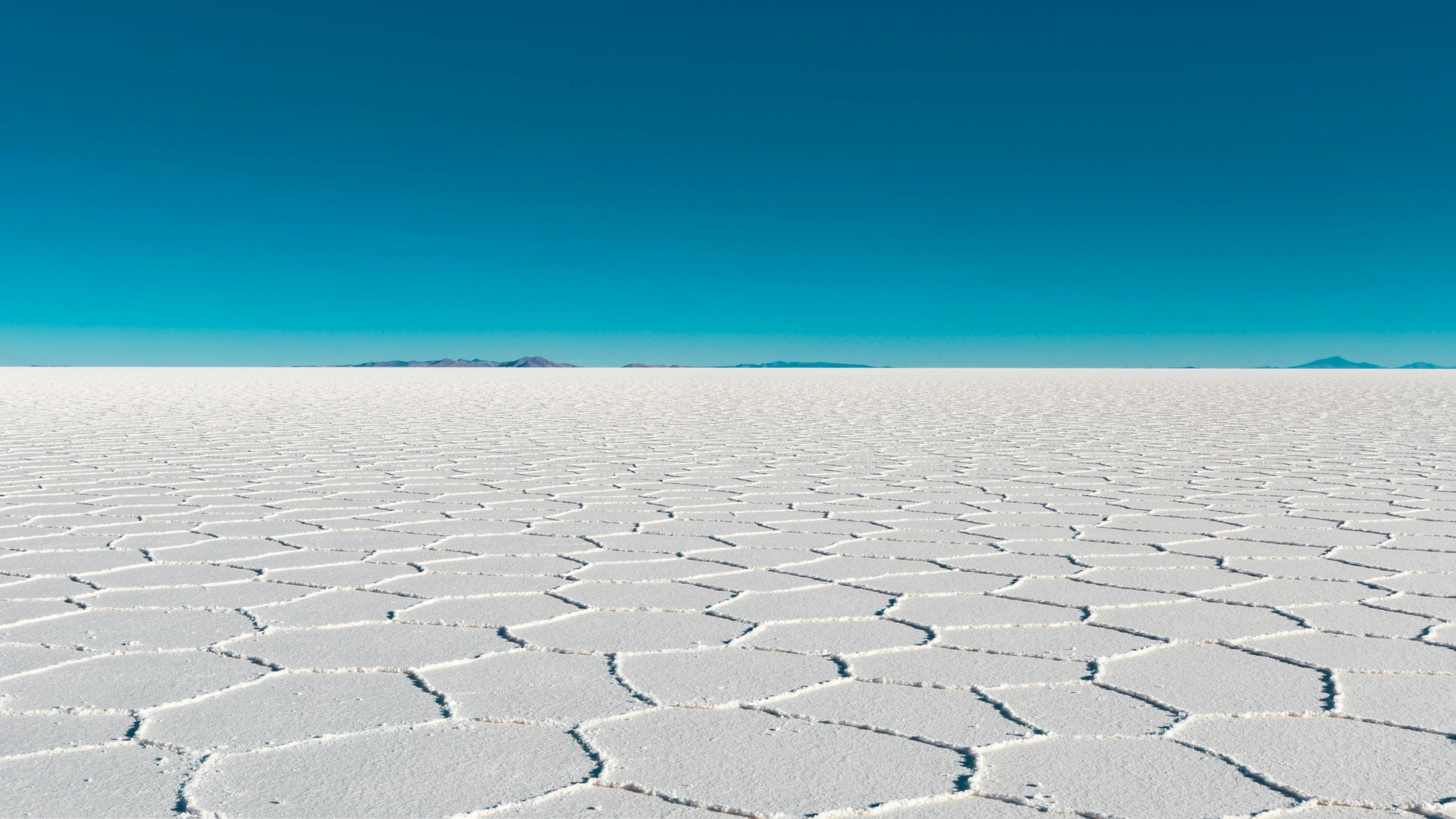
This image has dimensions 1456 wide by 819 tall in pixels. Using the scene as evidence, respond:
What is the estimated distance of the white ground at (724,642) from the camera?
3.91ft

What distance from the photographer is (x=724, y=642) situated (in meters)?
1.78

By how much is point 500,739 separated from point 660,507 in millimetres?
1984

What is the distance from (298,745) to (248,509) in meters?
2.12

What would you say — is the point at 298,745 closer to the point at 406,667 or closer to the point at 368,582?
the point at 406,667

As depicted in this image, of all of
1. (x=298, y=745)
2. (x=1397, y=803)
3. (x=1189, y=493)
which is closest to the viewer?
(x=1397, y=803)

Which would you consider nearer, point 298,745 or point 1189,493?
point 298,745

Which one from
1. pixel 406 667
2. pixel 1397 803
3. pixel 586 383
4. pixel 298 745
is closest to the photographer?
pixel 1397 803

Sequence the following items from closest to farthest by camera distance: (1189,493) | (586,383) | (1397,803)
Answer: (1397,803)
(1189,493)
(586,383)

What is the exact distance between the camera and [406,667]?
1.62m

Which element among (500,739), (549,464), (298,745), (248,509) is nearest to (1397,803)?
(500,739)

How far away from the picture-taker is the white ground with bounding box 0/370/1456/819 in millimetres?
1192

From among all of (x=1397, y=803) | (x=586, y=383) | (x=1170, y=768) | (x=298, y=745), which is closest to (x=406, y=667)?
(x=298, y=745)

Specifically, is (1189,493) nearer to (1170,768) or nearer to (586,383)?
(1170,768)

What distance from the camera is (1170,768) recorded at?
4.02 feet
